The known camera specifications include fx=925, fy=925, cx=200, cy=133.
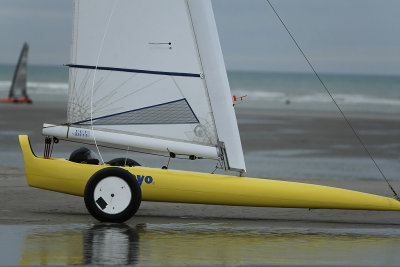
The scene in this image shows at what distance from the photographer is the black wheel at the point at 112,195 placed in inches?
399

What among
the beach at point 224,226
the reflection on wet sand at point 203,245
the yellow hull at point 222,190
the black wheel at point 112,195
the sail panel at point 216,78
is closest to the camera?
the reflection on wet sand at point 203,245

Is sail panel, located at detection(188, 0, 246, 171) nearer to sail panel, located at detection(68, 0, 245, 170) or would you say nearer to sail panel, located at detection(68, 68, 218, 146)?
sail panel, located at detection(68, 0, 245, 170)

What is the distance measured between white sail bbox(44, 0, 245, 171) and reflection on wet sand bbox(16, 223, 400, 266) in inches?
53.7

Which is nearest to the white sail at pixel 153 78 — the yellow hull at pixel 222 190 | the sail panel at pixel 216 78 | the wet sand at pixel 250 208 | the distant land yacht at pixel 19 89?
the sail panel at pixel 216 78

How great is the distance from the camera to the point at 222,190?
10656 mm

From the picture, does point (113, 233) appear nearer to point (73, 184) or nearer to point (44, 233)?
point (44, 233)

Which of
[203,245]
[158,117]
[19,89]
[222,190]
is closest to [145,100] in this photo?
[158,117]

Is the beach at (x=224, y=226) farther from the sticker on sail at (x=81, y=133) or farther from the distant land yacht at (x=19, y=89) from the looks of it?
the distant land yacht at (x=19, y=89)

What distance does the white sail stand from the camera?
11125mm

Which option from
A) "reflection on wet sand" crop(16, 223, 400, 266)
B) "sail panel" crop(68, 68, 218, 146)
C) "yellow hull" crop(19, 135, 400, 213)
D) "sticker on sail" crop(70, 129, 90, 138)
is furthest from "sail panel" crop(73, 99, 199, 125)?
"reflection on wet sand" crop(16, 223, 400, 266)

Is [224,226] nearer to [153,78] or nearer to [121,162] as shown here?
[121,162]

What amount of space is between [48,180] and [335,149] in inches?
519

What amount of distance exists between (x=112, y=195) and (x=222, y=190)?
1.31 metres

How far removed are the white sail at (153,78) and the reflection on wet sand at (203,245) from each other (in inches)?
53.7
